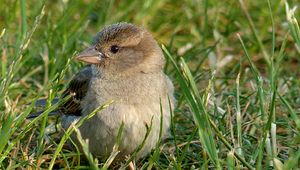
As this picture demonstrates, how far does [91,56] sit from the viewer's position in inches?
161

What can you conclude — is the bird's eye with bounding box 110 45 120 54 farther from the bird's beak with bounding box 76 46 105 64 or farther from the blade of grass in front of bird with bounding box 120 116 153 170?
the blade of grass in front of bird with bounding box 120 116 153 170

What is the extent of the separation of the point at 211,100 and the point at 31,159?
53.2 inches

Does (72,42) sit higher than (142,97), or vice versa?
(72,42)

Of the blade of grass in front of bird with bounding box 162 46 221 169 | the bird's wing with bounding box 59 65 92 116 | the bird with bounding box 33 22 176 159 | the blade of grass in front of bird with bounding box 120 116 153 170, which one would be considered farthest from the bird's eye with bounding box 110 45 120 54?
the blade of grass in front of bird with bounding box 162 46 221 169

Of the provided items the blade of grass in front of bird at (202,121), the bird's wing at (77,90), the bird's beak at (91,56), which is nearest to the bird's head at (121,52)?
the bird's beak at (91,56)

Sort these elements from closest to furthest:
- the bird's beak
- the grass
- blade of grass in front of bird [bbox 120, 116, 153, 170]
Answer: the grass < blade of grass in front of bird [bbox 120, 116, 153, 170] < the bird's beak

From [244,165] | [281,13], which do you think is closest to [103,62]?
[244,165]

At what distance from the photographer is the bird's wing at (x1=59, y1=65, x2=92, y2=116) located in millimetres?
4195

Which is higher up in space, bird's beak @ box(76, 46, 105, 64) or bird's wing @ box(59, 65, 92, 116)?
bird's beak @ box(76, 46, 105, 64)

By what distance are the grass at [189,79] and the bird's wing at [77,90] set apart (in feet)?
0.46

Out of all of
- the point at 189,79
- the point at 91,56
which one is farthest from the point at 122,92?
the point at 189,79

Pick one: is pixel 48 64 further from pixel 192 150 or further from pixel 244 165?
pixel 244 165

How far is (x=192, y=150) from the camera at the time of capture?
417 cm

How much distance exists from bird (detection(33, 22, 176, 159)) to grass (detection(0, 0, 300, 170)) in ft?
0.40
